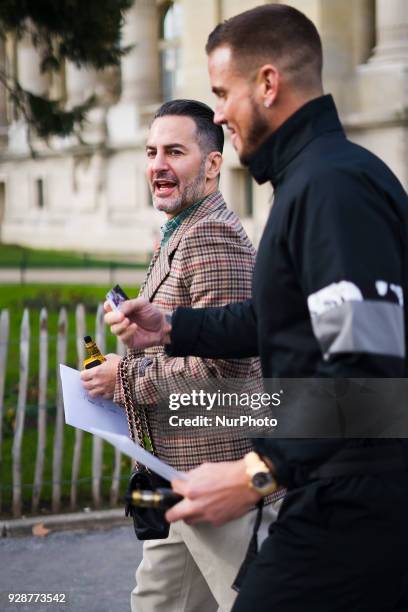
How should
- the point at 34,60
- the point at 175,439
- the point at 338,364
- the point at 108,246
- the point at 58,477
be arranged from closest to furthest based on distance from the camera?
the point at 338,364 → the point at 175,439 → the point at 58,477 → the point at 108,246 → the point at 34,60

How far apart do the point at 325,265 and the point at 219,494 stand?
0.53m

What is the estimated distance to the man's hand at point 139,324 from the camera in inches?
108

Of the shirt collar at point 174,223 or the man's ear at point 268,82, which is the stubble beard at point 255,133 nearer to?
the man's ear at point 268,82

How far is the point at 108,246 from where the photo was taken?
3531cm

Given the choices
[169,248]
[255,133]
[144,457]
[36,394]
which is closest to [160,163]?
[169,248]

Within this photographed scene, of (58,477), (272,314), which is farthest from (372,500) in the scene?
(58,477)

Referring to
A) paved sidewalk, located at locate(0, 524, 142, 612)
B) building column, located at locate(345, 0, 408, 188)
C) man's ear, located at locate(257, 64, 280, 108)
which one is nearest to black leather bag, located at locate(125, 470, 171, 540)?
man's ear, located at locate(257, 64, 280, 108)

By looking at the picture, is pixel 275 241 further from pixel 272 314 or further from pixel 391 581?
pixel 391 581

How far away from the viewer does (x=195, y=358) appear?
3078 millimetres

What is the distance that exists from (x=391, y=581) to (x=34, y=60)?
42174 mm

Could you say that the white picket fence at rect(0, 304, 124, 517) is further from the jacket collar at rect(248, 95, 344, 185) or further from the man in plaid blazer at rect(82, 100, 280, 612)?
the jacket collar at rect(248, 95, 344, 185)

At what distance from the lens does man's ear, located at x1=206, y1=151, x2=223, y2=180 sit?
3432 mm

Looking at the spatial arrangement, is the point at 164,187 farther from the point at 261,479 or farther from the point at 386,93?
the point at 386,93

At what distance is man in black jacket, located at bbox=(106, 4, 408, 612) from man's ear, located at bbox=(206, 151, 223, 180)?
3.20 ft
